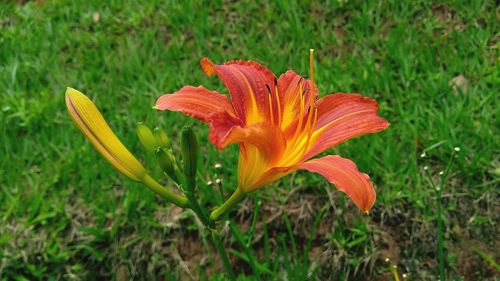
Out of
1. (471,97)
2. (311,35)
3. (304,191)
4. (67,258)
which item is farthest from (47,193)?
(471,97)

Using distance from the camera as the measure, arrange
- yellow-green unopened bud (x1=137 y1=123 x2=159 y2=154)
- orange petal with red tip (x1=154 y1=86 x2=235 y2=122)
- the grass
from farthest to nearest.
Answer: the grass
yellow-green unopened bud (x1=137 y1=123 x2=159 y2=154)
orange petal with red tip (x1=154 y1=86 x2=235 y2=122)

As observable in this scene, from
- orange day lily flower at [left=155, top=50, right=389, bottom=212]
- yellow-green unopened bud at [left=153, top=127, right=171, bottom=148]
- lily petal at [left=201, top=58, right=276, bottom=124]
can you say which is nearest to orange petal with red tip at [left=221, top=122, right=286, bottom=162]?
orange day lily flower at [left=155, top=50, right=389, bottom=212]

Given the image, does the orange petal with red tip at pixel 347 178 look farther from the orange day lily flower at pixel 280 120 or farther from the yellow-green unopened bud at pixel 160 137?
the yellow-green unopened bud at pixel 160 137

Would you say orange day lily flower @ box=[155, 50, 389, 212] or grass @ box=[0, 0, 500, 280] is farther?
grass @ box=[0, 0, 500, 280]

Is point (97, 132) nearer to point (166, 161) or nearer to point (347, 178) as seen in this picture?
point (166, 161)

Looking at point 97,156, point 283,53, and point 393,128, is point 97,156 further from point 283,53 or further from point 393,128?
point 393,128

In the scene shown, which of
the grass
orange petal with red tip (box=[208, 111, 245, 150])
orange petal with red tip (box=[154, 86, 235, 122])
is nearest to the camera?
orange petal with red tip (box=[208, 111, 245, 150])

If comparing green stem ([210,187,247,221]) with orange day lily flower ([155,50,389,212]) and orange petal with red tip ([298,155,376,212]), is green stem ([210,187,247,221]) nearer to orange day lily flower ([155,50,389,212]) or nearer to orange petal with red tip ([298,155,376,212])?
orange day lily flower ([155,50,389,212])
